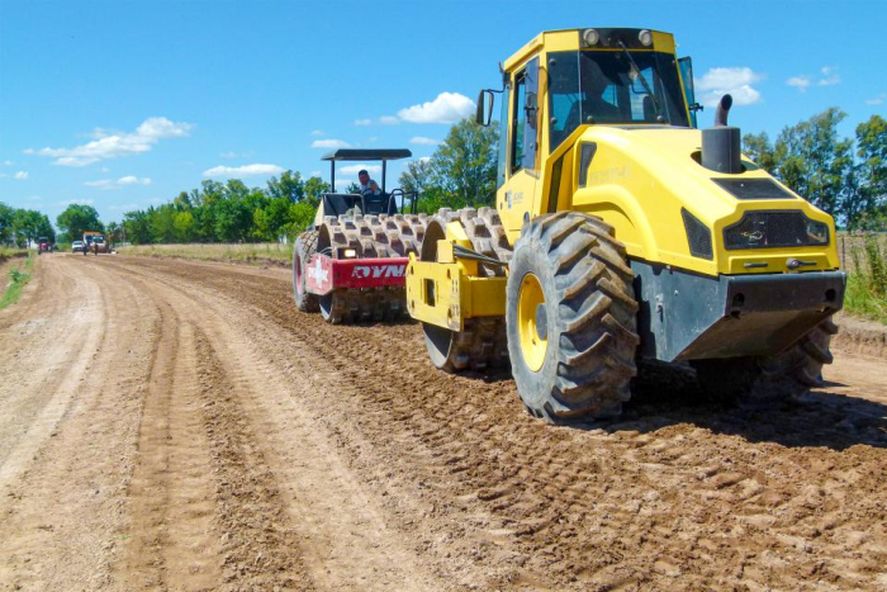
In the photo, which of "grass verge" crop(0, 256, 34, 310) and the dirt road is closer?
the dirt road

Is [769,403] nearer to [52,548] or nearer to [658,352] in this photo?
[658,352]

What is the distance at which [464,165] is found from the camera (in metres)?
43.5

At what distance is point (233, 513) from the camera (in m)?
4.39

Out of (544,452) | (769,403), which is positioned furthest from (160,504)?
(769,403)

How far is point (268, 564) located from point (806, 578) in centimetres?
232

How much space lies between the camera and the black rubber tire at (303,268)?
1294cm

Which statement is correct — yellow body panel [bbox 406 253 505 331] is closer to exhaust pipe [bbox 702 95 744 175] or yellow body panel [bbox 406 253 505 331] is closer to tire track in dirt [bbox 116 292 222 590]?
tire track in dirt [bbox 116 292 222 590]

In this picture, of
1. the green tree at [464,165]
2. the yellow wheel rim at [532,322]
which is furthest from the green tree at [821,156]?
the yellow wheel rim at [532,322]

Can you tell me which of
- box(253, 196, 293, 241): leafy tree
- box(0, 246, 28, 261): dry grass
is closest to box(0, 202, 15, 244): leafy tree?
box(0, 246, 28, 261): dry grass

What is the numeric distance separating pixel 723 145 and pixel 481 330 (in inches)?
121

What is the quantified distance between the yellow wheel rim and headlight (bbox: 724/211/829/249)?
1.64 m

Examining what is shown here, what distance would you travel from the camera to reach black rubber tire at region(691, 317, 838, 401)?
5422 millimetres

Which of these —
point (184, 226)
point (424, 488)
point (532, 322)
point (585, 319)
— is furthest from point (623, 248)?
point (184, 226)

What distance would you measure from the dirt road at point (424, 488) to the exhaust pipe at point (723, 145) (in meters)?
1.65
